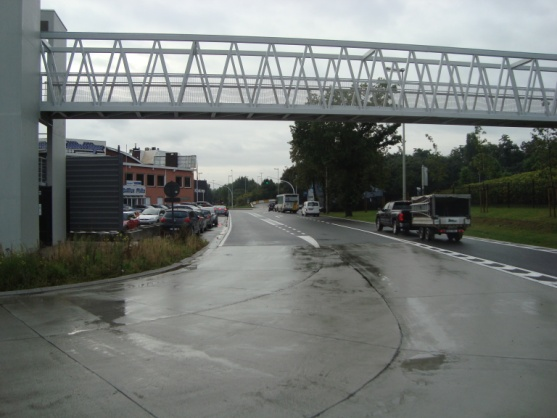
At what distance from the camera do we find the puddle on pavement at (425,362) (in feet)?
18.8

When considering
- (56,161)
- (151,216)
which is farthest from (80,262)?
(151,216)

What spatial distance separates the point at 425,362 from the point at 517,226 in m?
27.3

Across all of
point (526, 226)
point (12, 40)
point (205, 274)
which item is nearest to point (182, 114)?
point (12, 40)

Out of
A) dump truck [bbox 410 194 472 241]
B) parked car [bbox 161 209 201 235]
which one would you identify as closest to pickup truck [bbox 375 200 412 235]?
dump truck [bbox 410 194 472 241]

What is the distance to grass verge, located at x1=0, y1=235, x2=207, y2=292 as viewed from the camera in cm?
1136

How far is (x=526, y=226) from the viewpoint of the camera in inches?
1149

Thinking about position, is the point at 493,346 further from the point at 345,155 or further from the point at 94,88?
the point at 345,155

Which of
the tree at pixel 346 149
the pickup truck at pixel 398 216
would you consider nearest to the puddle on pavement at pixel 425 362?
the pickup truck at pixel 398 216

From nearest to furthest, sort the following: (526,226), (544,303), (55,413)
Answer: (55,413) → (544,303) → (526,226)

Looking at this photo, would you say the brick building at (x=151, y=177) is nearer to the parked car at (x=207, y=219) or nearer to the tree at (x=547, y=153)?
the parked car at (x=207, y=219)

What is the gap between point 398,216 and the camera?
1128 inches

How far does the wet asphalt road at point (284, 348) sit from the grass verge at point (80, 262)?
77 centimetres

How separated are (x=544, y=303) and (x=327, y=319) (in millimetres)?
4355

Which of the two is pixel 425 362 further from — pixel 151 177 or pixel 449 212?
pixel 151 177
